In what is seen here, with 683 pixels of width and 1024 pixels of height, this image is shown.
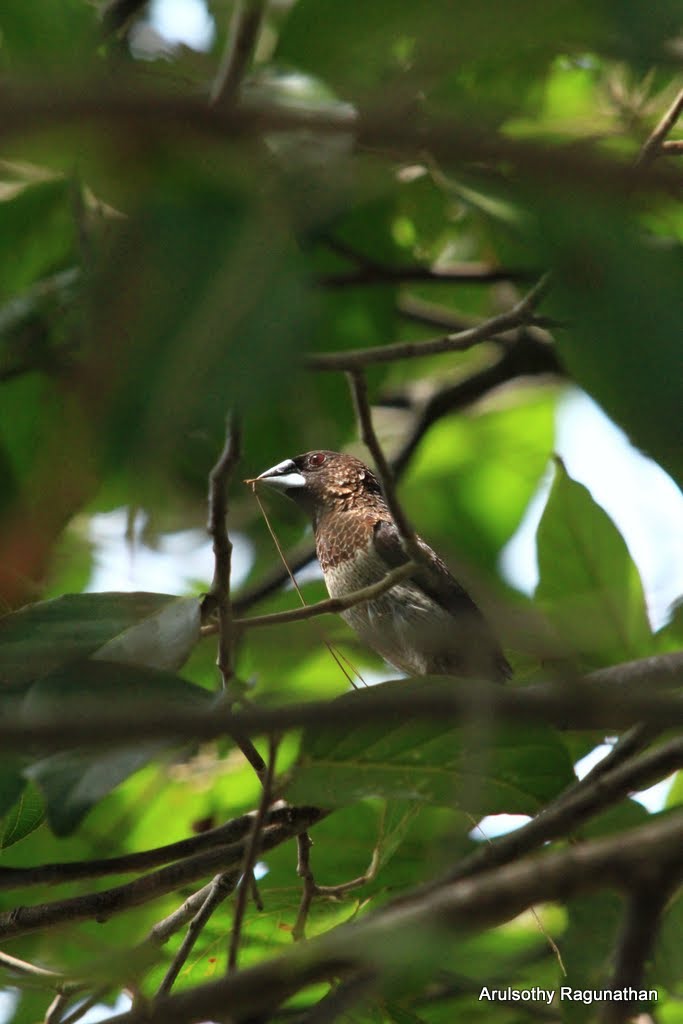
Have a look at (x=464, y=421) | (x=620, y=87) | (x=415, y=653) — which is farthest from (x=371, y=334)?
(x=464, y=421)

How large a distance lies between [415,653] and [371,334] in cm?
139

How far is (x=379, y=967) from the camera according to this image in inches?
38.3

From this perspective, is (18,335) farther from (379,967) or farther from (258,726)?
(379,967)

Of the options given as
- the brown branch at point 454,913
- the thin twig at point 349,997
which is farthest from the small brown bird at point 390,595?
the brown branch at point 454,913

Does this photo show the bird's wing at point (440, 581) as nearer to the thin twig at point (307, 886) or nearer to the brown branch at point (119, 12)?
the thin twig at point (307, 886)

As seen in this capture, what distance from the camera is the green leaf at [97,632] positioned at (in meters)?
2.01

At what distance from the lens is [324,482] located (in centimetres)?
488

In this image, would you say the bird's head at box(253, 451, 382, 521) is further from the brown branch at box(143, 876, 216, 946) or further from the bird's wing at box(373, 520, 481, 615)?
the brown branch at box(143, 876, 216, 946)

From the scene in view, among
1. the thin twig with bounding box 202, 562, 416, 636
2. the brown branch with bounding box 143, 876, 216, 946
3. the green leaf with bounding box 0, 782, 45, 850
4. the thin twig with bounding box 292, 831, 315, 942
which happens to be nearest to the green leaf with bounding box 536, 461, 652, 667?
the thin twig with bounding box 202, 562, 416, 636

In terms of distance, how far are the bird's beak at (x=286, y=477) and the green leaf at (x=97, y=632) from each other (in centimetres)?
247

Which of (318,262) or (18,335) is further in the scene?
(318,262)

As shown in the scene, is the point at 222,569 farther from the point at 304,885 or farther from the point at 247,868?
the point at 304,885

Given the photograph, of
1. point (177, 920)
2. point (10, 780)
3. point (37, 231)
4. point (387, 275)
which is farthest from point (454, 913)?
point (387, 275)

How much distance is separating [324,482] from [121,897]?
278 centimetres
